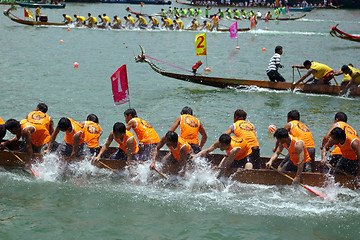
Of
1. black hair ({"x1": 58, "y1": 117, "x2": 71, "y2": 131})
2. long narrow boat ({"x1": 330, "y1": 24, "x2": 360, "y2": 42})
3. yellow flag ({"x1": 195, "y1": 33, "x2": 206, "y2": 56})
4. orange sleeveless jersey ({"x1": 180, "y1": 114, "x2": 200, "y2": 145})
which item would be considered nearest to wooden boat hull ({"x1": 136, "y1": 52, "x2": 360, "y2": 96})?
yellow flag ({"x1": 195, "y1": 33, "x2": 206, "y2": 56})

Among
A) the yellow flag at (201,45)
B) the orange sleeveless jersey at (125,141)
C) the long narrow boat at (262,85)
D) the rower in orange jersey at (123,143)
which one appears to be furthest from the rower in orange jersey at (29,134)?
the yellow flag at (201,45)

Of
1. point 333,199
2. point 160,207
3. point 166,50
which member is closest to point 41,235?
point 160,207

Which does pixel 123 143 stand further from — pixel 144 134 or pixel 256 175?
pixel 256 175

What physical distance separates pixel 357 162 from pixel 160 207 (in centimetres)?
403

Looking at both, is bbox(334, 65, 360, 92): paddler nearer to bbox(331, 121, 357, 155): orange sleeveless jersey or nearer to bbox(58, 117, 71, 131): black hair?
bbox(331, 121, 357, 155): orange sleeveless jersey

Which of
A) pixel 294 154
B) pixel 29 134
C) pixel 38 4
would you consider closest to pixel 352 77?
pixel 294 154

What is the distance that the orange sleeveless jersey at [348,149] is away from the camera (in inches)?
337

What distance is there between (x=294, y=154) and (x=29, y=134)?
5636mm

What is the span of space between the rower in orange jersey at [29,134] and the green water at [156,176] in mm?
527

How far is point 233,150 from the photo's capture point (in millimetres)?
8766

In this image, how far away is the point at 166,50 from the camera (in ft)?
105

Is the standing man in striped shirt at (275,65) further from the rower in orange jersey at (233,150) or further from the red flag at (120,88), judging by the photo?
the rower in orange jersey at (233,150)

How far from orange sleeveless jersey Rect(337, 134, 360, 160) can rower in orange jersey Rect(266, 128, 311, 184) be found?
673 mm

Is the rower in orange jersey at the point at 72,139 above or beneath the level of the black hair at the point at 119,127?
beneath
